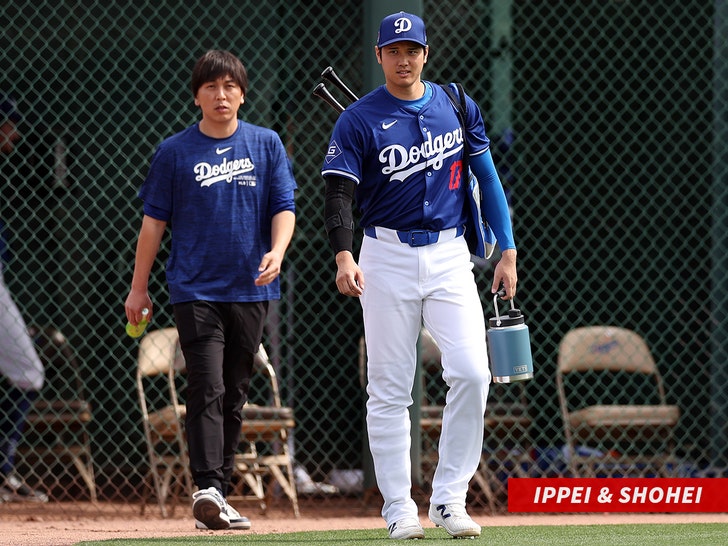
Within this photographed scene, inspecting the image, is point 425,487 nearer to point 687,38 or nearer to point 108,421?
point 108,421

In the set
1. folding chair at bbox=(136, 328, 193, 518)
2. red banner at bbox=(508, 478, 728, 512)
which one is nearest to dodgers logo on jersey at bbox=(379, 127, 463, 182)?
red banner at bbox=(508, 478, 728, 512)

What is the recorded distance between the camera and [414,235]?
172 inches

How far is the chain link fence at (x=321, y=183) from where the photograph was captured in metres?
7.03

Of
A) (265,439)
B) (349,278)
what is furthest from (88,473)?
(349,278)

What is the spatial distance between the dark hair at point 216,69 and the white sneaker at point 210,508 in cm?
161

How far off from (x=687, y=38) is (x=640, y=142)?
66 cm

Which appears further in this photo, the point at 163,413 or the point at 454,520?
the point at 163,413

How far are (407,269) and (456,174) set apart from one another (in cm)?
42

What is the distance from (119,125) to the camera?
7234 mm

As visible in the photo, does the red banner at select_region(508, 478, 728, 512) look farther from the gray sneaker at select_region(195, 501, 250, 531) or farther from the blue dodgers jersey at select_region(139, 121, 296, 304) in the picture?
the blue dodgers jersey at select_region(139, 121, 296, 304)

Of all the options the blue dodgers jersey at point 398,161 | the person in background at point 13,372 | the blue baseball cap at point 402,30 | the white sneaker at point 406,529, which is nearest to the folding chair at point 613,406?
the white sneaker at point 406,529

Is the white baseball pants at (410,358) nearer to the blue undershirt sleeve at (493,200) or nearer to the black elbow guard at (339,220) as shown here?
the black elbow guard at (339,220)

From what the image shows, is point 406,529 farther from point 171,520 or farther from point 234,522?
point 171,520

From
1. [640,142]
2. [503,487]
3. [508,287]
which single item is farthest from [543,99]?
Answer: [508,287]
